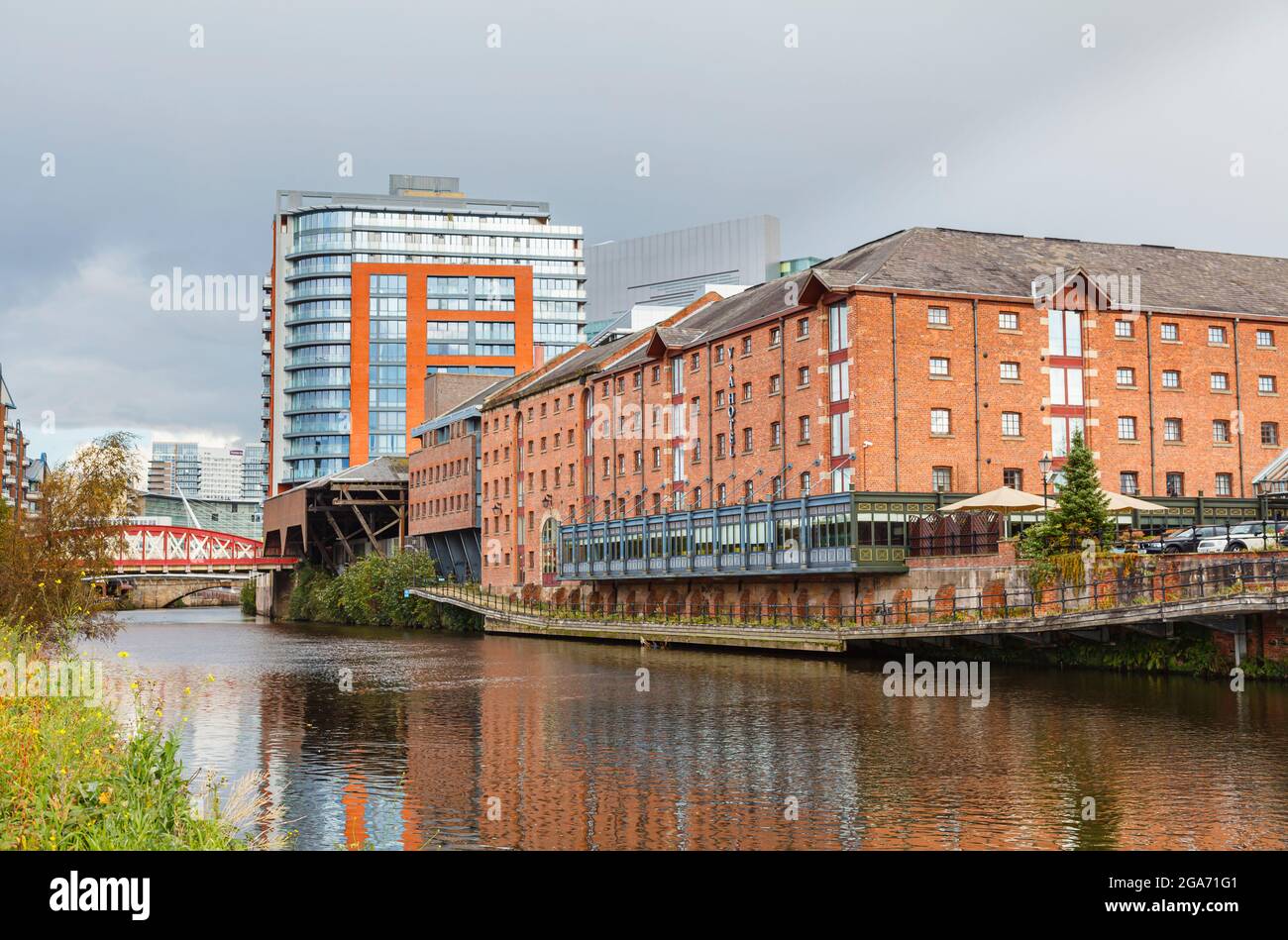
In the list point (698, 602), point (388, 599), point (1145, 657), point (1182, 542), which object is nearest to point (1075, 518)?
point (1182, 542)

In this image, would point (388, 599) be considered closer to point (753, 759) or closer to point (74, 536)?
point (74, 536)

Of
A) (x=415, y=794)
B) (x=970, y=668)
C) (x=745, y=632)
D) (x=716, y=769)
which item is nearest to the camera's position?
(x=415, y=794)

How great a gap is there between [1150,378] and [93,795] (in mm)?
52396

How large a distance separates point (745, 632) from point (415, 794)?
3091 centimetres

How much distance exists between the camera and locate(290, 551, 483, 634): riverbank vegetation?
3398 inches

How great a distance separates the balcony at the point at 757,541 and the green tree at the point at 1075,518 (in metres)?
8.52

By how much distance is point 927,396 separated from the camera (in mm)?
53031

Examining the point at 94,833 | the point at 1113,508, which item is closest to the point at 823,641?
the point at 1113,508

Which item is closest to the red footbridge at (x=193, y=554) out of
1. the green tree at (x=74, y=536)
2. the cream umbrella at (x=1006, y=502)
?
the green tree at (x=74, y=536)

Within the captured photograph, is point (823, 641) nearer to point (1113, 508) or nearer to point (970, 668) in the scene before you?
point (970, 668)

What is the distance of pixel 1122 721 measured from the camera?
26094 mm

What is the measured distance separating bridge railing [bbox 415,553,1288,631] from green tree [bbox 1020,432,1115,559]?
64.6 inches
